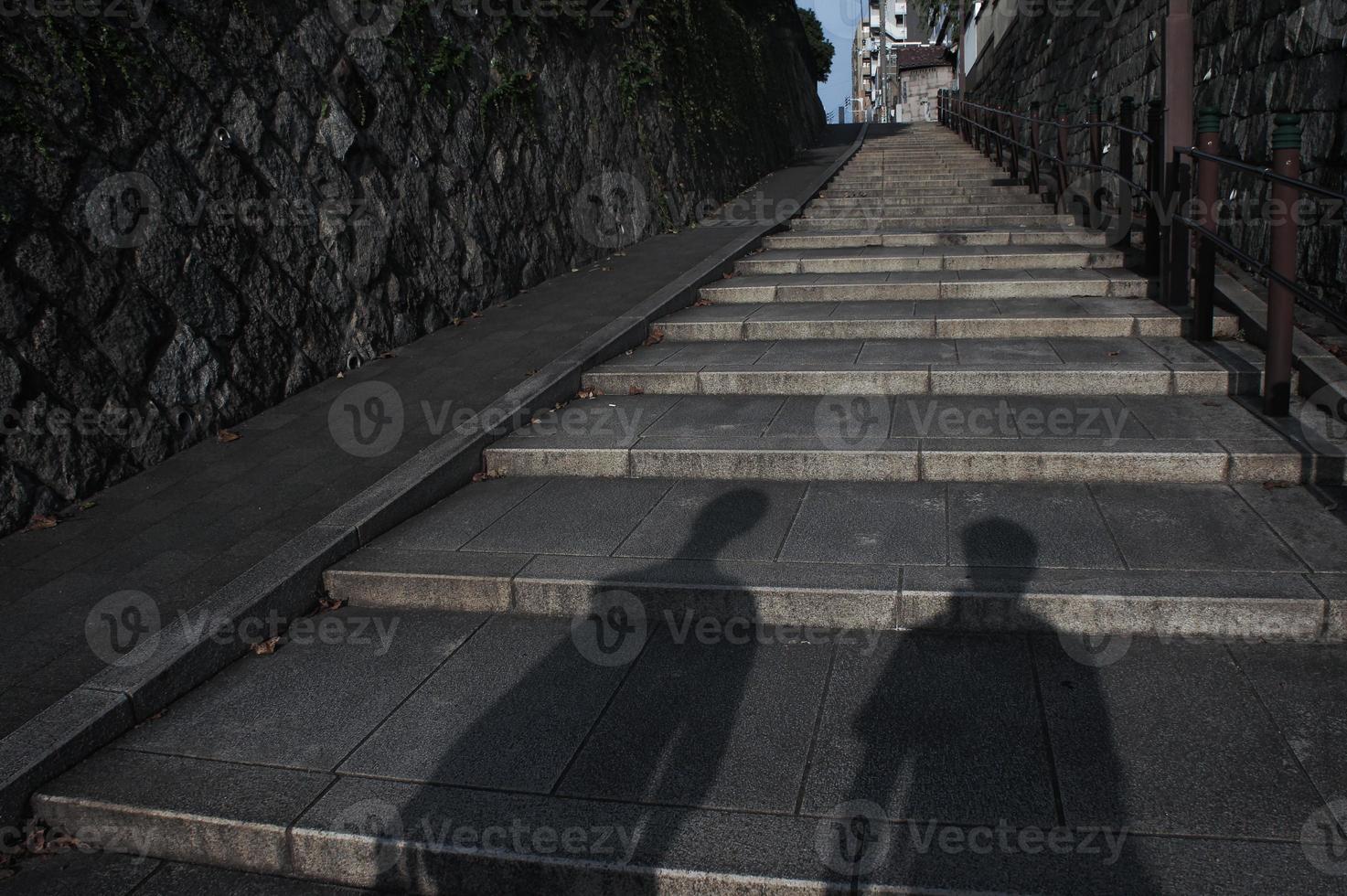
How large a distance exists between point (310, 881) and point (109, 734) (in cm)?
101

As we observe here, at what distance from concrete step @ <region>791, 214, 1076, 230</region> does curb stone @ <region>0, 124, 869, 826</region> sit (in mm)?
5973

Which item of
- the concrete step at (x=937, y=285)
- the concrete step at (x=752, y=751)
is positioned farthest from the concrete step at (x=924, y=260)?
the concrete step at (x=752, y=751)

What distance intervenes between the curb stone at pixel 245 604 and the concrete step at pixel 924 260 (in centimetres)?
369

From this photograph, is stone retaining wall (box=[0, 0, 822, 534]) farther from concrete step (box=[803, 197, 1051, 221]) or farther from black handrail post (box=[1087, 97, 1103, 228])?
black handrail post (box=[1087, 97, 1103, 228])

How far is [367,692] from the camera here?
3436 mm

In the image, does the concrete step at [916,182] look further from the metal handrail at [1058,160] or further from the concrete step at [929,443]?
the concrete step at [929,443]

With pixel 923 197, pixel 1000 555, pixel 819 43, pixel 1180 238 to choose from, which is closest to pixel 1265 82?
pixel 1180 238

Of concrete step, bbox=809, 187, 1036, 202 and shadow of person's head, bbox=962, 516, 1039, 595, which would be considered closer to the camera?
shadow of person's head, bbox=962, 516, 1039, 595

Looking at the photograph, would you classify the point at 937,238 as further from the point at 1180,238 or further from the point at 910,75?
the point at 910,75

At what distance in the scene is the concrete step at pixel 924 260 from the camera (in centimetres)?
835

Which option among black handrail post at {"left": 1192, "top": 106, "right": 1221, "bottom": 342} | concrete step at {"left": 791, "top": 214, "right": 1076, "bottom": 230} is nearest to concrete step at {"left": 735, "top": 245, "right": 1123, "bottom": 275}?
concrete step at {"left": 791, "top": 214, "right": 1076, "bottom": 230}

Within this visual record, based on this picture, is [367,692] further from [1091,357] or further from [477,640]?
[1091,357]

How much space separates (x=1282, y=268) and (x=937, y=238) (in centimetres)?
560

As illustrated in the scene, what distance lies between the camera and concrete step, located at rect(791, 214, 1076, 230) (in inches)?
425
